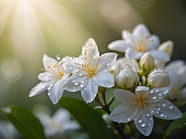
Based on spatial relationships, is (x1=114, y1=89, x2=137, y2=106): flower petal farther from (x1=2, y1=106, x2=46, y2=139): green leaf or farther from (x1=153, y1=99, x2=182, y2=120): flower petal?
(x1=2, y1=106, x2=46, y2=139): green leaf

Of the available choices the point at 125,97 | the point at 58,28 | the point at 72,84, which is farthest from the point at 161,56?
the point at 58,28

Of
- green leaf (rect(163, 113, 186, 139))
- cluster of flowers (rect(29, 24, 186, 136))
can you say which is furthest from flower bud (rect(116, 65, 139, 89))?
green leaf (rect(163, 113, 186, 139))

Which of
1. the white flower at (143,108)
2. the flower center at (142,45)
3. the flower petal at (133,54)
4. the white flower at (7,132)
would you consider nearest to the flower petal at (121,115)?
the white flower at (143,108)

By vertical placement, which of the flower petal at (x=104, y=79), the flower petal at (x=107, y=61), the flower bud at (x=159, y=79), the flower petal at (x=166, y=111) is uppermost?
the flower petal at (x=107, y=61)

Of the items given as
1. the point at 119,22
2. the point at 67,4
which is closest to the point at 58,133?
the point at 67,4

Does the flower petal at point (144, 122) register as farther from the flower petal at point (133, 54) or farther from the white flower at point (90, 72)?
the flower petal at point (133, 54)
